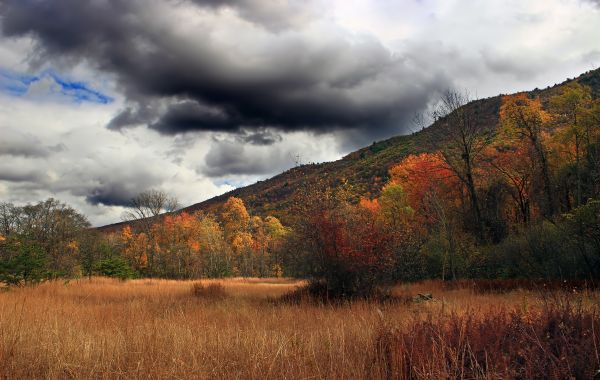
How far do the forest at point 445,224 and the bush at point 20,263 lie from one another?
0.05 meters

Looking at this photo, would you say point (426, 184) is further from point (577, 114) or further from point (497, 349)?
point (497, 349)

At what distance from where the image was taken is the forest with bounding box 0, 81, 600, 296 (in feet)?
45.5

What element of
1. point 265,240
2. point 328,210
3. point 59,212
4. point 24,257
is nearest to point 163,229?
point 59,212

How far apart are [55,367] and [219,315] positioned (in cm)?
516

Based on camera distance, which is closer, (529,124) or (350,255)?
(350,255)

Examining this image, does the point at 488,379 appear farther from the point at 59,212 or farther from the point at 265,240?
the point at 265,240

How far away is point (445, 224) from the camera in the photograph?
21.6m

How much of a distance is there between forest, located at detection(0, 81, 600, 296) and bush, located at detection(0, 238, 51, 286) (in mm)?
50

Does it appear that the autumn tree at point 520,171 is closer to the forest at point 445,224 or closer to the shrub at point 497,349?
the forest at point 445,224

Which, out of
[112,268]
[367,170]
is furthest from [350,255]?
[367,170]

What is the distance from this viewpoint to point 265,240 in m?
71.5

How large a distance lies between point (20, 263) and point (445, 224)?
20.0 m

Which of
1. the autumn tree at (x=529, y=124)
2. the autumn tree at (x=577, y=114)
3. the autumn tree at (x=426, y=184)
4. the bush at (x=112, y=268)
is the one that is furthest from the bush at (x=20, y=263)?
the autumn tree at (x=577, y=114)

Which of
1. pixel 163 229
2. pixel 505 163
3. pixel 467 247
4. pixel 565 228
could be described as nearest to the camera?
pixel 565 228
